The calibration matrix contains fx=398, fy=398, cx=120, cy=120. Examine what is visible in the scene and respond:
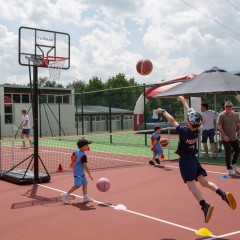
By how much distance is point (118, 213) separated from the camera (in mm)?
6613

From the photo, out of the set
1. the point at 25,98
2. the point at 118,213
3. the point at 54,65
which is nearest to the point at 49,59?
the point at 54,65

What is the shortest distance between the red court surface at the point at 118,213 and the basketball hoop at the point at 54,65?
2.92 m

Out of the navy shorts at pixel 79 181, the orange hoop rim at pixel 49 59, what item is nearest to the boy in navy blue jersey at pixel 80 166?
the navy shorts at pixel 79 181

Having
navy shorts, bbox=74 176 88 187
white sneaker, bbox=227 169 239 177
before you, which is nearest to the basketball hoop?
navy shorts, bbox=74 176 88 187

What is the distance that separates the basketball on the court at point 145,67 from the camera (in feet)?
62.7

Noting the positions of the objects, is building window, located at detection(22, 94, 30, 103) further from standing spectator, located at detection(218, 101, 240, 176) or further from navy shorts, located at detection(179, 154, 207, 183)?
navy shorts, located at detection(179, 154, 207, 183)

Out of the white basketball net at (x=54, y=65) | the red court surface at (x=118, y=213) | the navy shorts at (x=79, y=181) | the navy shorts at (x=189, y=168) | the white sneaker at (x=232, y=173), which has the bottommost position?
the red court surface at (x=118, y=213)

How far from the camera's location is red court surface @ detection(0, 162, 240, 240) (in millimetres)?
5504

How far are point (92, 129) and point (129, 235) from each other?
36.2 meters

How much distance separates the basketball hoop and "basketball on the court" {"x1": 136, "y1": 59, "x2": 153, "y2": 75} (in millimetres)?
8758

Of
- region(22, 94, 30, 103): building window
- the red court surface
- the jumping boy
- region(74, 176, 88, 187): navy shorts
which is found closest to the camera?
the red court surface

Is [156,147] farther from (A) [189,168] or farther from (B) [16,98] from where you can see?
(B) [16,98]

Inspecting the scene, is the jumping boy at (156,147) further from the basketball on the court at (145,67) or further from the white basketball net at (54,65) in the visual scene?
the basketball on the court at (145,67)

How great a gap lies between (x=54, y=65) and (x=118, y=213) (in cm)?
519
